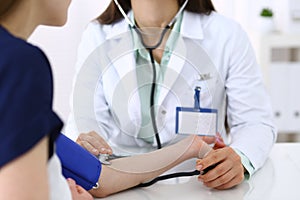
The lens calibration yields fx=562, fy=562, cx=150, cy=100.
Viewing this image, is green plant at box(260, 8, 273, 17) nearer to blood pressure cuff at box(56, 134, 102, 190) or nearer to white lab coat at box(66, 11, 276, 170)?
white lab coat at box(66, 11, 276, 170)

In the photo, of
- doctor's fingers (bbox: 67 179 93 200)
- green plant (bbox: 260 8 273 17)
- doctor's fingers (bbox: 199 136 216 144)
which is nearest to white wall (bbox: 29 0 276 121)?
green plant (bbox: 260 8 273 17)

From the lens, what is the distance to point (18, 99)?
59 cm

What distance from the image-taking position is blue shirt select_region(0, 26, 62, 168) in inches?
23.3

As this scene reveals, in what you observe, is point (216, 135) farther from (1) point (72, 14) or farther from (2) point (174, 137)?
(1) point (72, 14)

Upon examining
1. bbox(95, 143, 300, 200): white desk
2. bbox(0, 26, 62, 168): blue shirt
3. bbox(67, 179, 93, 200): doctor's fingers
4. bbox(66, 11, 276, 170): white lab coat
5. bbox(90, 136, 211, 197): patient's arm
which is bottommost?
bbox(95, 143, 300, 200): white desk

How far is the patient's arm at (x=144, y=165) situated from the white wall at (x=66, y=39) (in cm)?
146

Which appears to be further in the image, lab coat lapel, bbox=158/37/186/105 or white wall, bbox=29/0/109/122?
white wall, bbox=29/0/109/122

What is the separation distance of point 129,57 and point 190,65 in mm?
129

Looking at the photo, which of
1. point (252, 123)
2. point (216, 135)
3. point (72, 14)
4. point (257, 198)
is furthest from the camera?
point (72, 14)

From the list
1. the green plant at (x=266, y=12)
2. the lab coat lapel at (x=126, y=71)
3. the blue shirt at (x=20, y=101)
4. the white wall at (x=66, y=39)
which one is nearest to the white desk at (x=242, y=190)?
the lab coat lapel at (x=126, y=71)

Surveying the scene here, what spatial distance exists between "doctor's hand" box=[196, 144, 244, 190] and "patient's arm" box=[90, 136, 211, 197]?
0.04 m

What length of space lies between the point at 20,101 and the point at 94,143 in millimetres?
597

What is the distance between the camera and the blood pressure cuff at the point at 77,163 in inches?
42.1

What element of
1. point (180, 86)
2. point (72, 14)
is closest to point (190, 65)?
point (180, 86)
